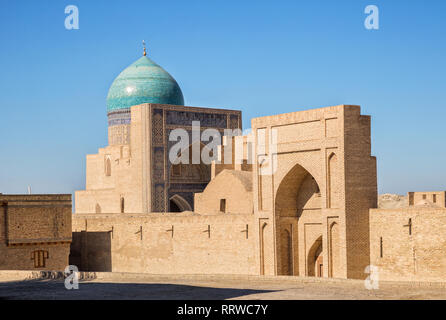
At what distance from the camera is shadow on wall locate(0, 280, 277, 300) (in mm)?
10641

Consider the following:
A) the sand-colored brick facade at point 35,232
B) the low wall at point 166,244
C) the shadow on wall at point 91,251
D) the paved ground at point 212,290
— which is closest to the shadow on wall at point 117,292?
the paved ground at point 212,290

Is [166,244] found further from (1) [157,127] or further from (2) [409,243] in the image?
(2) [409,243]

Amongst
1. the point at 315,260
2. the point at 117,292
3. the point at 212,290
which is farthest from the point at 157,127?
the point at 117,292

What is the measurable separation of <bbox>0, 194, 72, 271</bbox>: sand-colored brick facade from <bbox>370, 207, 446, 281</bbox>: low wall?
37.2 feet

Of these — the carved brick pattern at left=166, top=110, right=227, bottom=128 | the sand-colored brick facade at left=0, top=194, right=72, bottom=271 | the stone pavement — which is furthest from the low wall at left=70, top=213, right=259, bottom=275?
the stone pavement

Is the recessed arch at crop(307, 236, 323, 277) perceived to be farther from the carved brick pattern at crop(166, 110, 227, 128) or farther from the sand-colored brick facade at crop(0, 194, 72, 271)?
the carved brick pattern at crop(166, 110, 227, 128)

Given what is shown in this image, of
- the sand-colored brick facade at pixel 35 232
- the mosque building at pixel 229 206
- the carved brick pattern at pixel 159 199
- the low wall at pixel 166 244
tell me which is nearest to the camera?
the mosque building at pixel 229 206

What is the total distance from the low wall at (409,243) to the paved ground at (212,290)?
444 centimetres

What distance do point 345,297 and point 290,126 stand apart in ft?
30.3

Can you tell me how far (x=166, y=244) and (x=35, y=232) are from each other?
442cm

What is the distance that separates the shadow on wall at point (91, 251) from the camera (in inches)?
975

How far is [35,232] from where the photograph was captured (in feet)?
77.2

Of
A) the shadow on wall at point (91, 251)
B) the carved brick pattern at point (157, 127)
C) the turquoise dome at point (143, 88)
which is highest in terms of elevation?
the turquoise dome at point (143, 88)

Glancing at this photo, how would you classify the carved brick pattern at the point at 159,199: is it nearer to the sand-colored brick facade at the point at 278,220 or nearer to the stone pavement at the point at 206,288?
the sand-colored brick facade at the point at 278,220
